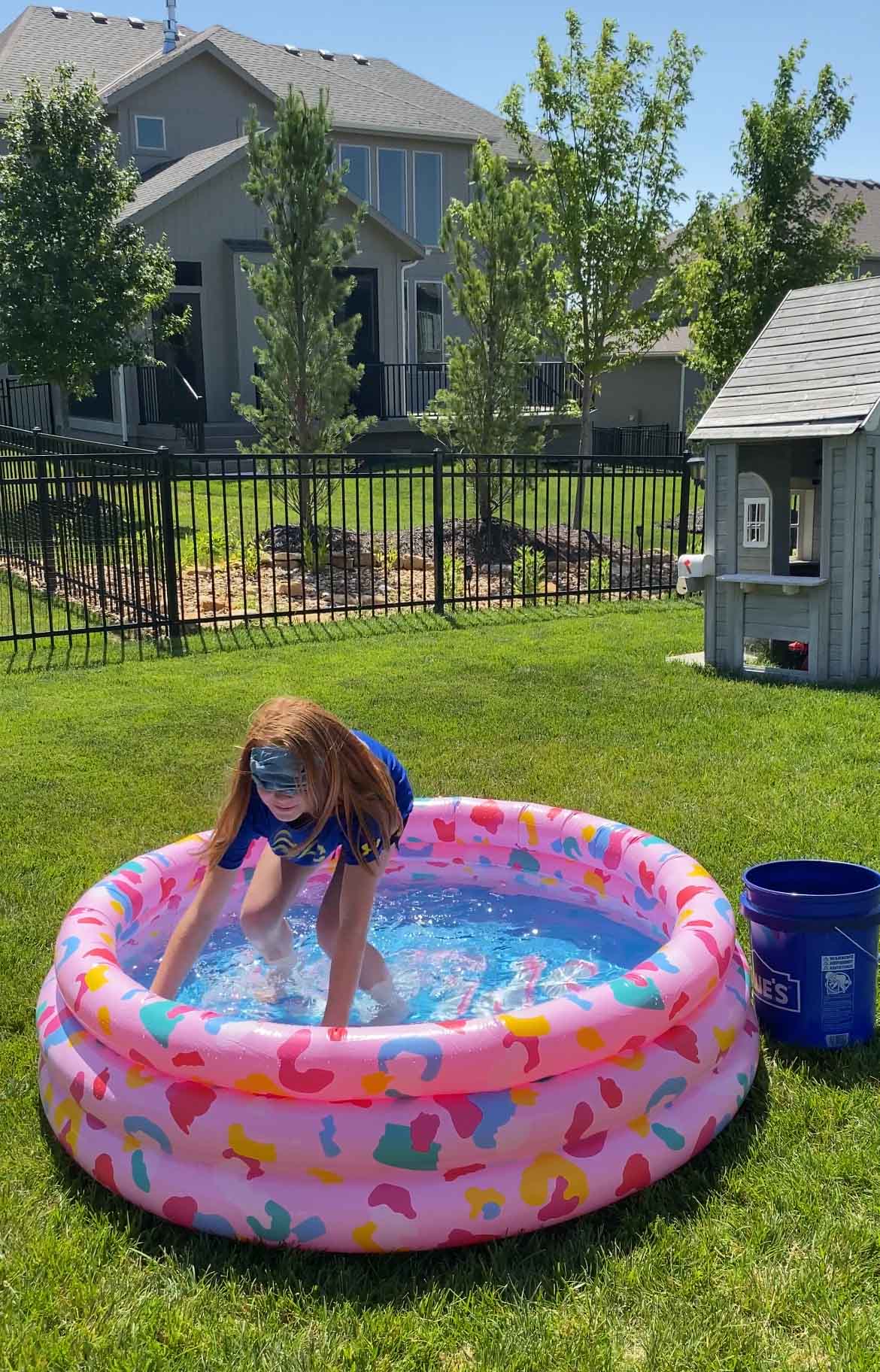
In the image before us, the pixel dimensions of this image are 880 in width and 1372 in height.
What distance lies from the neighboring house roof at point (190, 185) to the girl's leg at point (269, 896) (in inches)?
798

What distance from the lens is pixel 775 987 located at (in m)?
3.63

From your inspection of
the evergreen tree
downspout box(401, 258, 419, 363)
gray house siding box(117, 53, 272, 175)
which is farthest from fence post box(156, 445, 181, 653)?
gray house siding box(117, 53, 272, 175)

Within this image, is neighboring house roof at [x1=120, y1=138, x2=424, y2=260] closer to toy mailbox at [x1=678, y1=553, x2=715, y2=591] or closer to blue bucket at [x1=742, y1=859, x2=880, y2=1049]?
toy mailbox at [x1=678, y1=553, x2=715, y2=591]

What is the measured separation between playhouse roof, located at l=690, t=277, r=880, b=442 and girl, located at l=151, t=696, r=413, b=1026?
5.87 metres

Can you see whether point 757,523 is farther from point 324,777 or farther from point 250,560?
point 324,777

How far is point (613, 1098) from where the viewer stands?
9.62ft

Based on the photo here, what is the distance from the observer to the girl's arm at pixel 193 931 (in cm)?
353

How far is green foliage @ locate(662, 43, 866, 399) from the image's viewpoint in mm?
15727

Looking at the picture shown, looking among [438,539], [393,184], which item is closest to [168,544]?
[438,539]

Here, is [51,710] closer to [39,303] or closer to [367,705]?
[367,705]

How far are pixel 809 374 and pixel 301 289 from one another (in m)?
7.34

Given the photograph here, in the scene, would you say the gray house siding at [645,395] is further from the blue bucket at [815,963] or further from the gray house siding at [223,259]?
the blue bucket at [815,963]

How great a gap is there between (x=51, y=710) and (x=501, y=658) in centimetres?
368

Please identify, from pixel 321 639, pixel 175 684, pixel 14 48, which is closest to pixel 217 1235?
pixel 175 684
